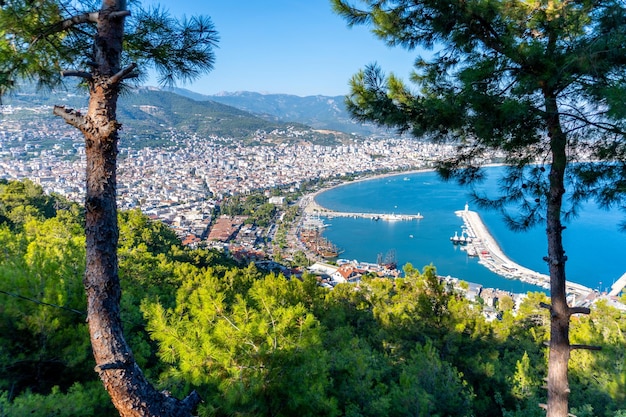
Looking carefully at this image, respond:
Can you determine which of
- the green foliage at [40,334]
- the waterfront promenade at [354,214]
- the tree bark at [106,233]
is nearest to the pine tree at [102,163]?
the tree bark at [106,233]

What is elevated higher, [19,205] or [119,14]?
[119,14]

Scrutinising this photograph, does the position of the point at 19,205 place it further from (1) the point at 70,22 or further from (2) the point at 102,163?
(2) the point at 102,163

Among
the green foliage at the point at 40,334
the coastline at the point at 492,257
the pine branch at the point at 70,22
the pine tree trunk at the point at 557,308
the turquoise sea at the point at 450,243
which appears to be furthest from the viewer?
the turquoise sea at the point at 450,243

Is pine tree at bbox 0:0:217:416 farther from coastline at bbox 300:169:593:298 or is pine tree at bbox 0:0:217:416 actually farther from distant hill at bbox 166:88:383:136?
distant hill at bbox 166:88:383:136

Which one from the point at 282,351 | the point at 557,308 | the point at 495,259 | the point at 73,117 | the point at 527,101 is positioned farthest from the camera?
the point at 495,259

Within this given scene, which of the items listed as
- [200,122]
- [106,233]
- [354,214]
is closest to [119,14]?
[106,233]

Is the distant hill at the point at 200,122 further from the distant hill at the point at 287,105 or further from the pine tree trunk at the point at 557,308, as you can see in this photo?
the pine tree trunk at the point at 557,308
